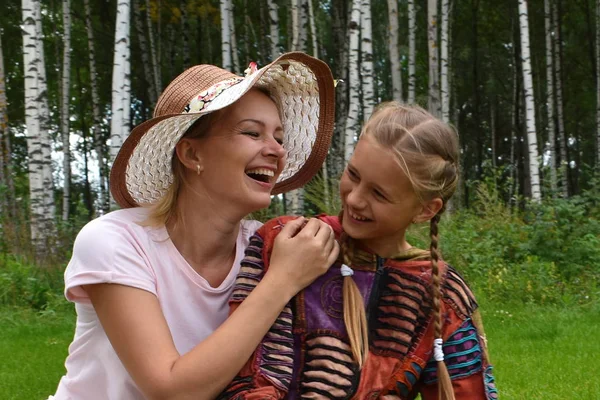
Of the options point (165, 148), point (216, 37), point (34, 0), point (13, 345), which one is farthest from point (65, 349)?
point (216, 37)

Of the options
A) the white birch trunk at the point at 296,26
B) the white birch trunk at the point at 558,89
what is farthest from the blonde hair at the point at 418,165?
the white birch trunk at the point at 558,89

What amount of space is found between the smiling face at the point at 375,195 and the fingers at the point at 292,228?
0.47ft

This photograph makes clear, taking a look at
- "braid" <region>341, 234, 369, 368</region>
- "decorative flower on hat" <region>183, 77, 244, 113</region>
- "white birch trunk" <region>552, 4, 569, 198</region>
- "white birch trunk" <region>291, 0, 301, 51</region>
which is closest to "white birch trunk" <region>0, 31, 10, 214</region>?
"white birch trunk" <region>291, 0, 301, 51</region>

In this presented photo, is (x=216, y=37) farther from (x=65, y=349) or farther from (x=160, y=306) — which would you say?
(x=160, y=306)

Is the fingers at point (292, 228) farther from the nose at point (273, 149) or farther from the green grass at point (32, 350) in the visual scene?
the green grass at point (32, 350)

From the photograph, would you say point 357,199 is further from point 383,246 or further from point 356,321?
point 356,321

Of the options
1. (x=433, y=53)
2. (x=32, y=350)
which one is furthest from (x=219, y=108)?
(x=433, y=53)

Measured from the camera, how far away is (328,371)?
188 centimetres

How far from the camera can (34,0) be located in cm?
1016

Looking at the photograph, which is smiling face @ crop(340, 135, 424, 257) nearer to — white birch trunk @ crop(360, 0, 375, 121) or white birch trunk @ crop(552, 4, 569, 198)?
white birch trunk @ crop(360, 0, 375, 121)

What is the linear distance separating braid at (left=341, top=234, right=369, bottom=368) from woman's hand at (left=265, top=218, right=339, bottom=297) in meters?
0.09

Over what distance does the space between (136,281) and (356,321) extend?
23.1 inches

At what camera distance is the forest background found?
18.3ft

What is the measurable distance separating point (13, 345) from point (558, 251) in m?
5.41
